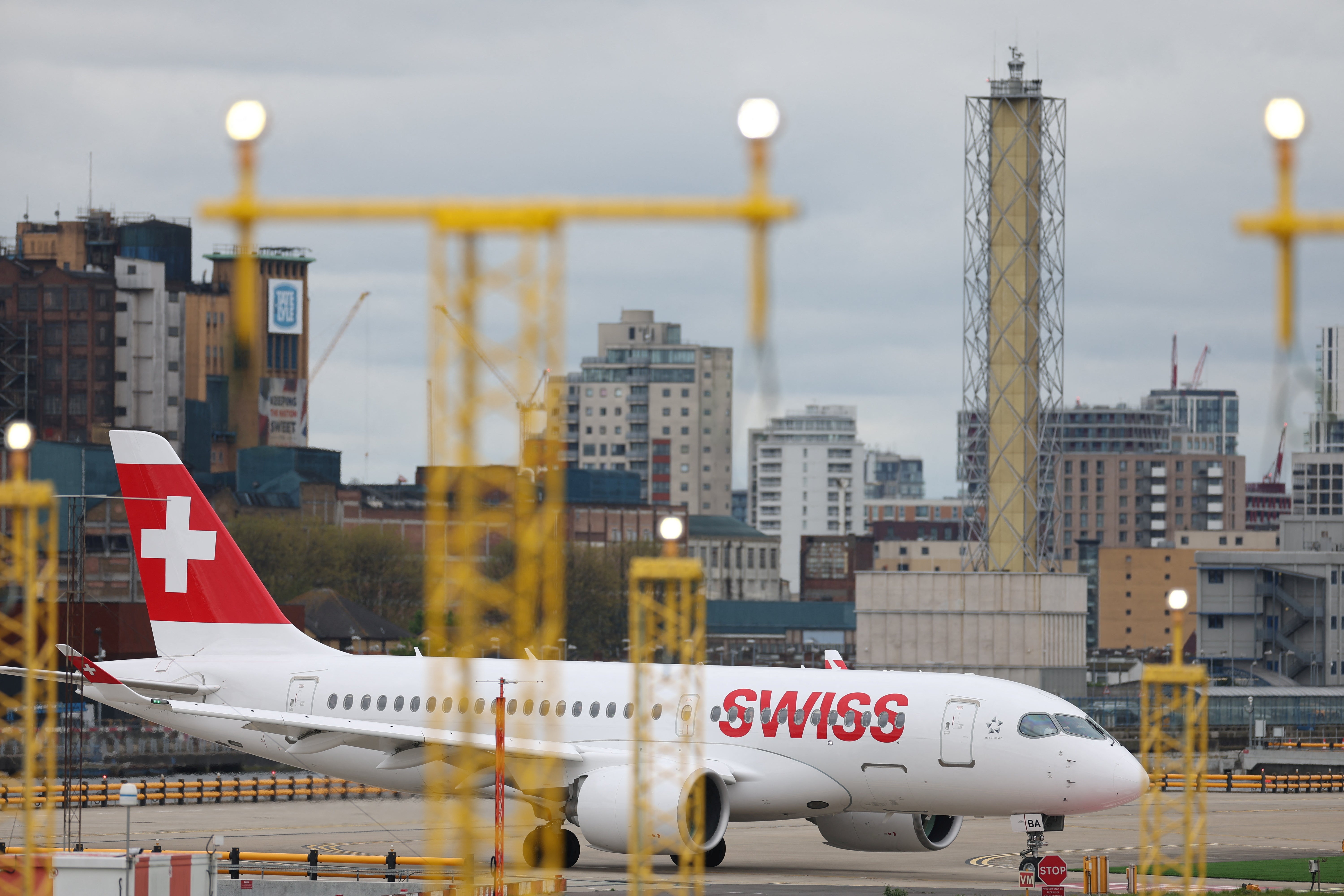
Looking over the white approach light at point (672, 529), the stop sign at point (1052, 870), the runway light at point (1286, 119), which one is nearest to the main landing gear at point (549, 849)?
the stop sign at point (1052, 870)

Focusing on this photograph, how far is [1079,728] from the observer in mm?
41156

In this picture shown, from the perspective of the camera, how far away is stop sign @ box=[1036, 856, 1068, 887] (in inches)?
1329

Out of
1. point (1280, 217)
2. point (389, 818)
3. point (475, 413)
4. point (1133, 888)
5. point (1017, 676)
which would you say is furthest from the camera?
point (1017, 676)

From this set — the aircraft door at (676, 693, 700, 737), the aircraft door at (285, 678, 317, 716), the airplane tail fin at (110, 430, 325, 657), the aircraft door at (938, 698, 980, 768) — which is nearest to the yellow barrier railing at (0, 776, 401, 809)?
the airplane tail fin at (110, 430, 325, 657)

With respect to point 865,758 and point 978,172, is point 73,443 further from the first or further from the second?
point 865,758

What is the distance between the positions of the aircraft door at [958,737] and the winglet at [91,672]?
16.8 meters

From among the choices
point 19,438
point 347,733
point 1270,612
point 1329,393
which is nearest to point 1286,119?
point 1329,393

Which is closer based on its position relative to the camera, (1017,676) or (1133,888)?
(1133,888)

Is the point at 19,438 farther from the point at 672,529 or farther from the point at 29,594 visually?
the point at 672,529

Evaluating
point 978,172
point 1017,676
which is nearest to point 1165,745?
point 1017,676

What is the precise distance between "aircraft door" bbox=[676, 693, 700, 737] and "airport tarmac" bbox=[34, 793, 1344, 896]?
2791 mm

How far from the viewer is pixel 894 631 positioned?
115m

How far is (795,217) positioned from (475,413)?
344cm

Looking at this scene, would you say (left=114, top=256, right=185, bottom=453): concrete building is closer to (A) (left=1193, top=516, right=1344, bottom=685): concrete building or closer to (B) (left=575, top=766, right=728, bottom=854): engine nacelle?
(A) (left=1193, top=516, right=1344, bottom=685): concrete building
